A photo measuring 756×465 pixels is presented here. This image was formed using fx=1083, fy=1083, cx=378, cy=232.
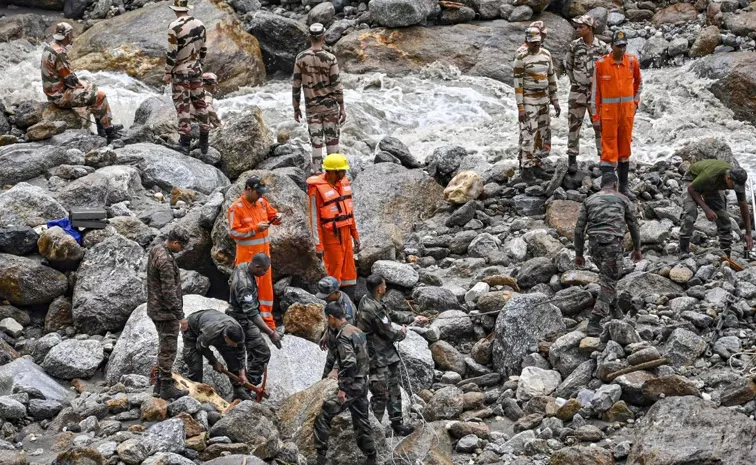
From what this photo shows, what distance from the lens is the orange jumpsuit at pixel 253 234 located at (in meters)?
9.59

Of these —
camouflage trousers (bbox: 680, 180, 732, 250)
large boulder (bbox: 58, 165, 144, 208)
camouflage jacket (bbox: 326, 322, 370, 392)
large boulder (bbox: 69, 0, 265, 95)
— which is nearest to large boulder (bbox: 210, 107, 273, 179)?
large boulder (bbox: 58, 165, 144, 208)

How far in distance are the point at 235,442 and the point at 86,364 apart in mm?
2584

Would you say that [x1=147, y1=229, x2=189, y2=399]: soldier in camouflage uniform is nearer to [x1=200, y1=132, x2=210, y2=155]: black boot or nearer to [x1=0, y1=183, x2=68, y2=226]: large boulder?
[x1=0, y1=183, x2=68, y2=226]: large boulder

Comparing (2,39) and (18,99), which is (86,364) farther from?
(2,39)

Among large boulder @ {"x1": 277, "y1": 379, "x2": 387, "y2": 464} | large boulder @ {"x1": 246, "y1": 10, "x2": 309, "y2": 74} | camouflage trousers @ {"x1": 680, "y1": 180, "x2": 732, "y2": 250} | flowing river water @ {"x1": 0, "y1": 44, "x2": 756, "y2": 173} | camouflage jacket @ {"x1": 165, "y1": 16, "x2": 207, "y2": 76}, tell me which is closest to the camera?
large boulder @ {"x1": 277, "y1": 379, "x2": 387, "y2": 464}

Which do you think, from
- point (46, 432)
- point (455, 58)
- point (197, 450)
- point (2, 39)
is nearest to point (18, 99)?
point (2, 39)

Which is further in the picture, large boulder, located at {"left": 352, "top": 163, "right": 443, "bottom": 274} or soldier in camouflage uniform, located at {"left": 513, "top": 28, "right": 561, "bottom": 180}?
soldier in camouflage uniform, located at {"left": 513, "top": 28, "right": 561, "bottom": 180}

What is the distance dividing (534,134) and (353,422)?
587 centimetres

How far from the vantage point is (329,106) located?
12.4 m

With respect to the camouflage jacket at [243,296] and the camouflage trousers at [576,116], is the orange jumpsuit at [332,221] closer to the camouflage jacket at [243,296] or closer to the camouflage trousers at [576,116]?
the camouflage jacket at [243,296]

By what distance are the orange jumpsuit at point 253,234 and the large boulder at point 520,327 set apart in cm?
206

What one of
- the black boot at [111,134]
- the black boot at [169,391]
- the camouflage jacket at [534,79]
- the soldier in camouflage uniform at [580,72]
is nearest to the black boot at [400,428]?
the black boot at [169,391]

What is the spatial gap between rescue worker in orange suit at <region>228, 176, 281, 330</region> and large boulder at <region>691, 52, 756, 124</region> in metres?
8.72

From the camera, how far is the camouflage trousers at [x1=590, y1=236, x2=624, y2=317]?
356 inches
